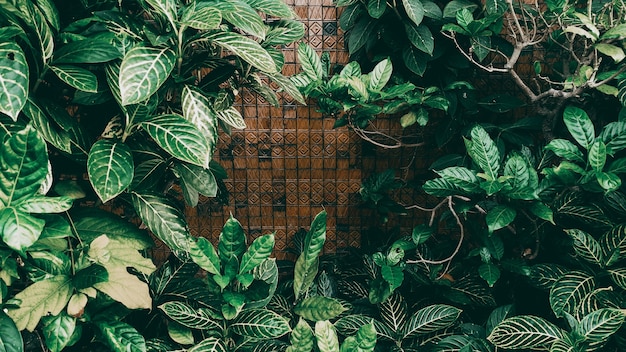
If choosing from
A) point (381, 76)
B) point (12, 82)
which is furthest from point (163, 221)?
point (381, 76)

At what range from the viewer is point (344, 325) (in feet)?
6.35

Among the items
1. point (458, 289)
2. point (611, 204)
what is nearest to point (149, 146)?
point (458, 289)

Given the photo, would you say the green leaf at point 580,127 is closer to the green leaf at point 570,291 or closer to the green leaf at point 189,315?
the green leaf at point 570,291

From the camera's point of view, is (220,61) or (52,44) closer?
(52,44)

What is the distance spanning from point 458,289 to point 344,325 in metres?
0.51

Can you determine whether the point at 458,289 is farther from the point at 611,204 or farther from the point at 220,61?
the point at 220,61

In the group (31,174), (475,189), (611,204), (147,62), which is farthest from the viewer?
(611,204)

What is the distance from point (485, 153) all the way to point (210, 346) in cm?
114

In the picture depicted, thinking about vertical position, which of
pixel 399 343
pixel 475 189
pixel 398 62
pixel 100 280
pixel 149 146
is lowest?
pixel 399 343

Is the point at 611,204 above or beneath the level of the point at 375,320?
above

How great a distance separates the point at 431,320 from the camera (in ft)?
6.35

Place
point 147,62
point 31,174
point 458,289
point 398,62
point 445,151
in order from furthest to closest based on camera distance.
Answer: point 445,151, point 398,62, point 458,289, point 147,62, point 31,174

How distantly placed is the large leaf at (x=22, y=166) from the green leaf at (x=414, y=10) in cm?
139

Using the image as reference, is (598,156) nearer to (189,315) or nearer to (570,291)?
(570,291)
